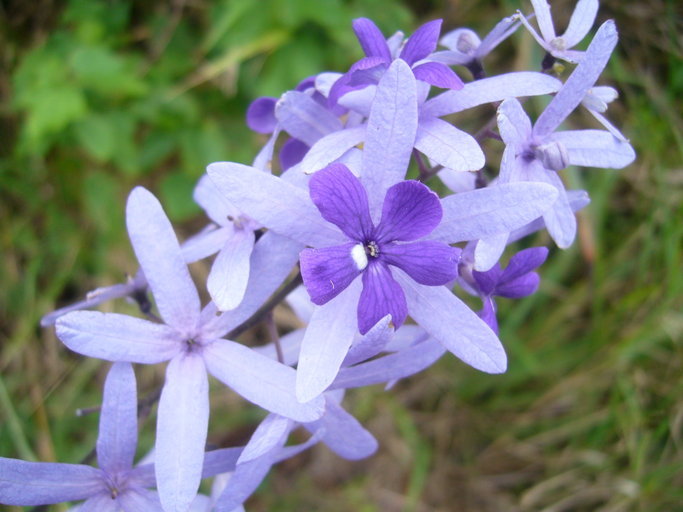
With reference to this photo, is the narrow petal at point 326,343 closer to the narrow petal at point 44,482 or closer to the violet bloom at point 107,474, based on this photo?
the violet bloom at point 107,474

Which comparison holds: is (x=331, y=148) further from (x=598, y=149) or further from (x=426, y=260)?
(x=598, y=149)

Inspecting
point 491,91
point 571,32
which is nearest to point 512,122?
point 491,91

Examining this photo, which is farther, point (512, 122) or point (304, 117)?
point (304, 117)

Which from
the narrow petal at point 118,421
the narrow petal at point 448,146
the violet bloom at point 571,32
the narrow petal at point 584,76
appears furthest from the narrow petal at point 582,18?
the narrow petal at point 118,421

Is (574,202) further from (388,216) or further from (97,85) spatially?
(97,85)

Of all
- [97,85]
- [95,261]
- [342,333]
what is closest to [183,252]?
[342,333]

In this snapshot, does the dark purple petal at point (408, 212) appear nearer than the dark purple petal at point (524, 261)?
Yes
